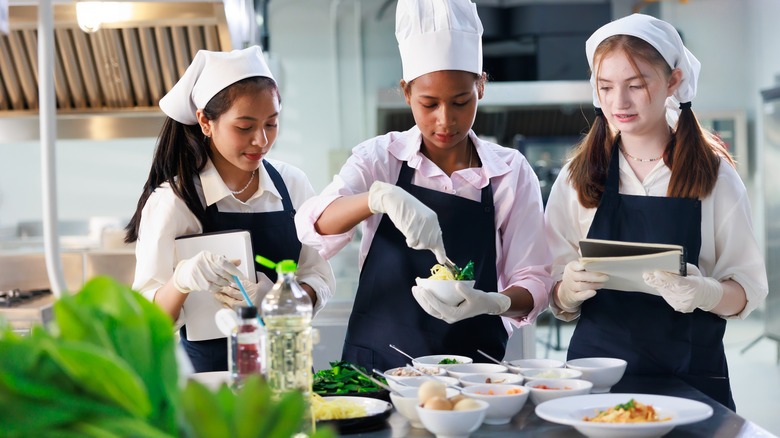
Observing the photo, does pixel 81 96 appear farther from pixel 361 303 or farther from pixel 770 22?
pixel 770 22

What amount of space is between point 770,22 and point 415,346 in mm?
6914

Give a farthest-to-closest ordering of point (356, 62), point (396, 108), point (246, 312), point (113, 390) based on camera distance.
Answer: point (356, 62) → point (396, 108) → point (246, 312) → point (113, 390)

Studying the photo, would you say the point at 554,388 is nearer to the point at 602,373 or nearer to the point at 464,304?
the point at 602,373

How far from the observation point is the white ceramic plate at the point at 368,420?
1.60 meters

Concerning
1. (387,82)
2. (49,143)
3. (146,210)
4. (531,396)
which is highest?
(387,82)

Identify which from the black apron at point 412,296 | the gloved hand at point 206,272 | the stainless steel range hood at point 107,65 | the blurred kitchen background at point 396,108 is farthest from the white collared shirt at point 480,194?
the blurred kitchen background at point 396,108

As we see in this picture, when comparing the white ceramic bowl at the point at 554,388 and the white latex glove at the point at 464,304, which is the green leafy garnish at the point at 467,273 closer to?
the white latex glove at the point at 464,304

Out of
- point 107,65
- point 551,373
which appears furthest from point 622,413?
point 107,65

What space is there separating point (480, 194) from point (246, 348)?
3.79ft

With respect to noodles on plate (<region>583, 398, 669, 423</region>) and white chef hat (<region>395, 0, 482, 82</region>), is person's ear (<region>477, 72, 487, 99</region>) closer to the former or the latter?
white chef hat (<region>395, 0, 482, 82</region>)

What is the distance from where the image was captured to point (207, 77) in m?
2.46


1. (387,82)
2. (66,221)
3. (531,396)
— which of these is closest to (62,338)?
(531,396)

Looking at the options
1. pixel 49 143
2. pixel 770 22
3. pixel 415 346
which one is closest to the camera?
pixel 49 143

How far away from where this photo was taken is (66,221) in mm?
6637
